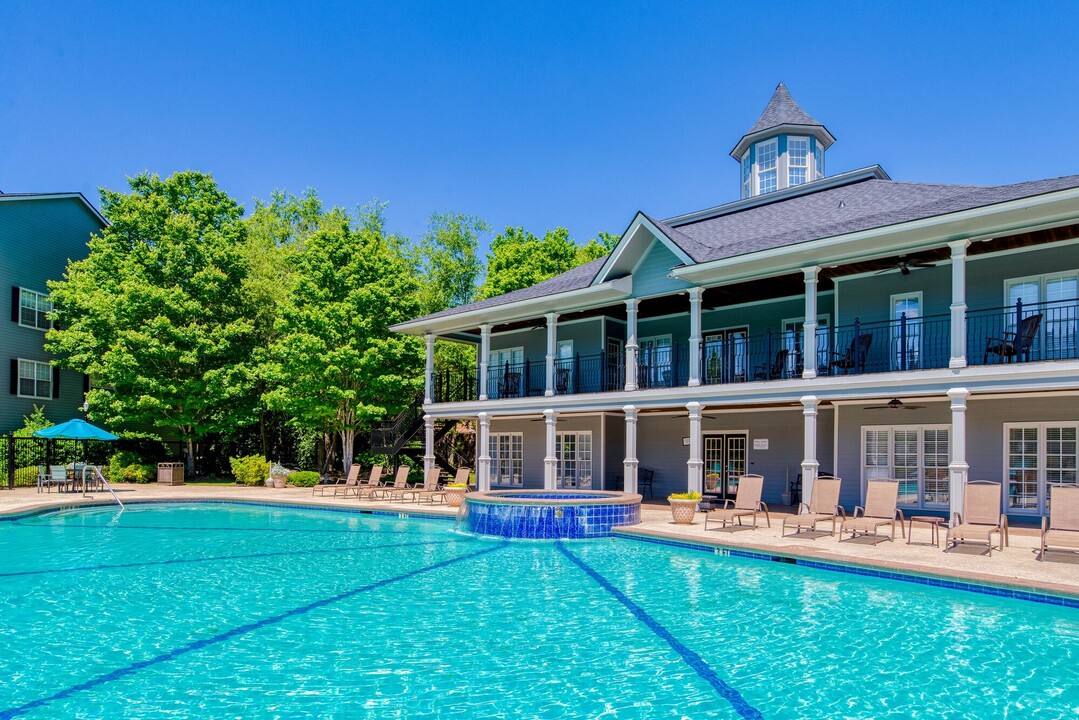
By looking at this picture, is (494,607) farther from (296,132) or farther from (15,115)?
(296,132)

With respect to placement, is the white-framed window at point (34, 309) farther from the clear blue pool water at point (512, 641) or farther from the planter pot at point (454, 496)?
the clear blue pool water at point (512, 641)

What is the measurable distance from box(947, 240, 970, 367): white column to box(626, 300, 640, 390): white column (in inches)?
299

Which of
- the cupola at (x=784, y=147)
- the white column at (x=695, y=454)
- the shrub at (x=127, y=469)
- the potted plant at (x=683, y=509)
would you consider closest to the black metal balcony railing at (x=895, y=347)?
the white column at (x=695, y=454)

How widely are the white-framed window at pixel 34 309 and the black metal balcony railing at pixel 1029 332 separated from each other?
31953 millimetres

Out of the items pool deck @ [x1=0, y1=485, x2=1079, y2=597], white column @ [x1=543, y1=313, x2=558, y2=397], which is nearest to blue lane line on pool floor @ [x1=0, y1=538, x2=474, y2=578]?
pool deck @ [x1=0, y1=485, x2=1079, y2=597]

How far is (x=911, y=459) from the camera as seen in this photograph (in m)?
16.2

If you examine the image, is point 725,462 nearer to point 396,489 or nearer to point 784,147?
point 396,489

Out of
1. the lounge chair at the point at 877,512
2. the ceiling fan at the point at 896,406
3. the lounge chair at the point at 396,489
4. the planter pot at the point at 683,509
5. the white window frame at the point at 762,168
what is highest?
the white window frame at the point at 762,168

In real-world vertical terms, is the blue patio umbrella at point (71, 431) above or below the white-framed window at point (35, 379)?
below

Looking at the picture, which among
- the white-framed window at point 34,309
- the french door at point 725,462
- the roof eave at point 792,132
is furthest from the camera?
the white-framed window at point 34,309

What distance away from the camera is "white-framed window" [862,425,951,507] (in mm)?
15734

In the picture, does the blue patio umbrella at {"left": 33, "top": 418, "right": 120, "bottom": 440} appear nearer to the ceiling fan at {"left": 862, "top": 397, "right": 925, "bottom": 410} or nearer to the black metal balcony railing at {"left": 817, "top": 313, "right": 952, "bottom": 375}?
the black metal balcony railing at {"left": 817, "top": 313, "right": 952, "bottom": 375}

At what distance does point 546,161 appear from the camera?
39156 millimetres

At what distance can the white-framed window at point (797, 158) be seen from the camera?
24.7m
